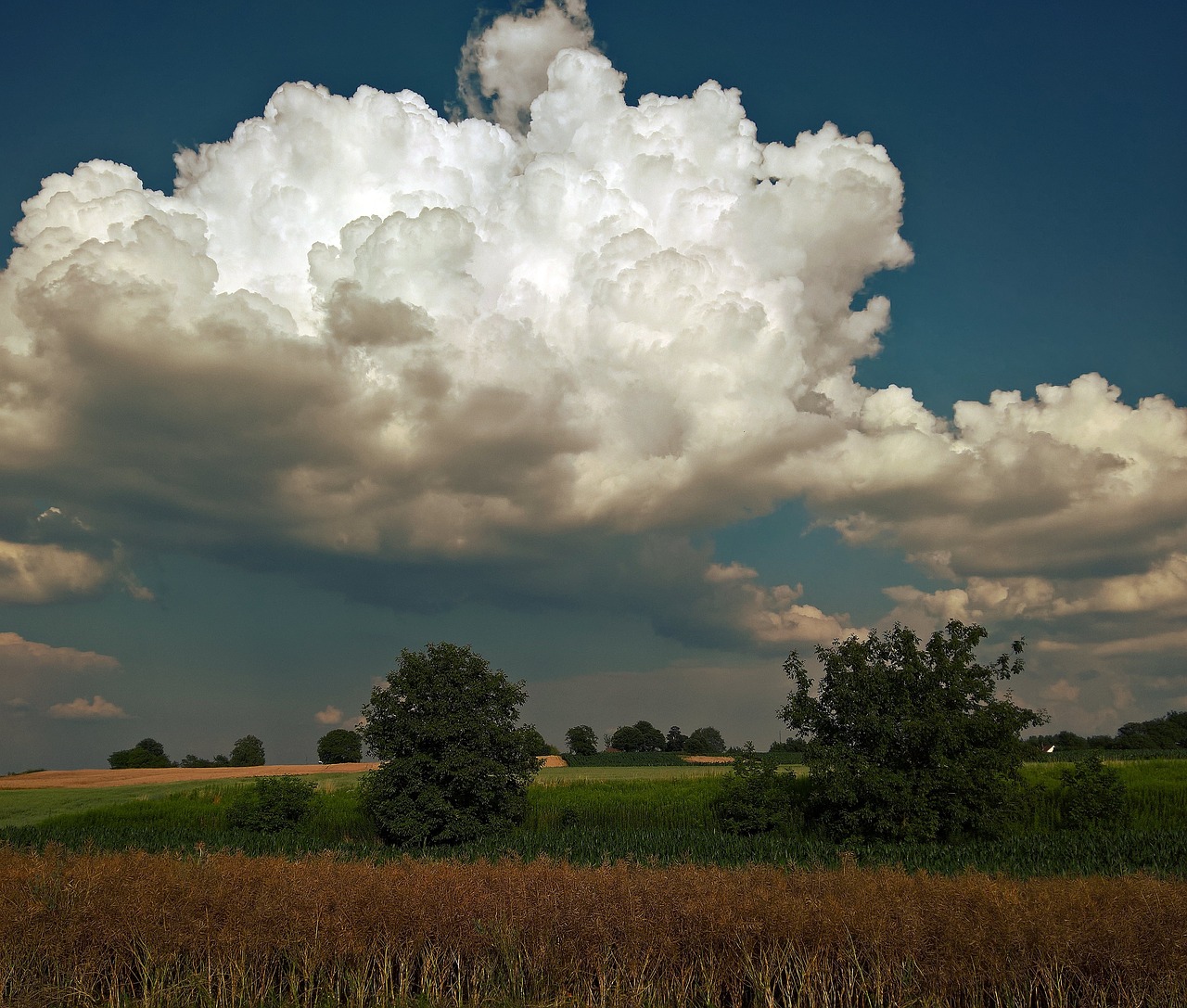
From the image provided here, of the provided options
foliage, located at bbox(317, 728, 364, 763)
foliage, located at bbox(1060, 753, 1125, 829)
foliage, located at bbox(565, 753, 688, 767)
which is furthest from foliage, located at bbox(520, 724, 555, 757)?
foliage, located at bbox(317, 728, 364, 763)

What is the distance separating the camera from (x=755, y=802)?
130 ft

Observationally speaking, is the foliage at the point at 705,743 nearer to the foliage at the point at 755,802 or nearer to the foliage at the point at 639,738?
the foliage at the point at 639,738

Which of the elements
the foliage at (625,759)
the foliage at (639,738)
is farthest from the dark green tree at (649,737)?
the foliage at (625,759)

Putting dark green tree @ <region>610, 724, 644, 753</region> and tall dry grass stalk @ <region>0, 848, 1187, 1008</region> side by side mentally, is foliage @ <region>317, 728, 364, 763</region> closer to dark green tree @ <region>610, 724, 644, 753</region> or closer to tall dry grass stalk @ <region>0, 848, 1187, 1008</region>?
→ dark green tree @ <region>610, 724, 644, 753</region>

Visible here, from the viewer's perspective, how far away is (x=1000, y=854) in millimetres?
28141

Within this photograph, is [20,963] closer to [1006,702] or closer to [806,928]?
[806,928]

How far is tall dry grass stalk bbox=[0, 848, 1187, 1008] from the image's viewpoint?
44.6 ft

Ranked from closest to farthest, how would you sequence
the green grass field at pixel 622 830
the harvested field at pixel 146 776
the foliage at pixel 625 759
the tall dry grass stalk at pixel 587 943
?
the tall dry grass stalk at pixel 587 943, the green grass field at pixel 622 830, the harvested field at pixel 146 776, the foliage at pixel 625 759

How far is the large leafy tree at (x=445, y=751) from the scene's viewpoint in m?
37.7

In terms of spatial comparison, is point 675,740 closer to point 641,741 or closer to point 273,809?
point 641,741

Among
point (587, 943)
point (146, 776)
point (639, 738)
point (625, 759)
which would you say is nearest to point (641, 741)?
point (639, 738)

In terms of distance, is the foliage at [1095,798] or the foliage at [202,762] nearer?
the foliage at [1095,798]

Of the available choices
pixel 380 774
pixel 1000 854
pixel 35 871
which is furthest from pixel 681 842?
pixel 35 871

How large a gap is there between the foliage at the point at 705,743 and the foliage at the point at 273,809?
287 ft
